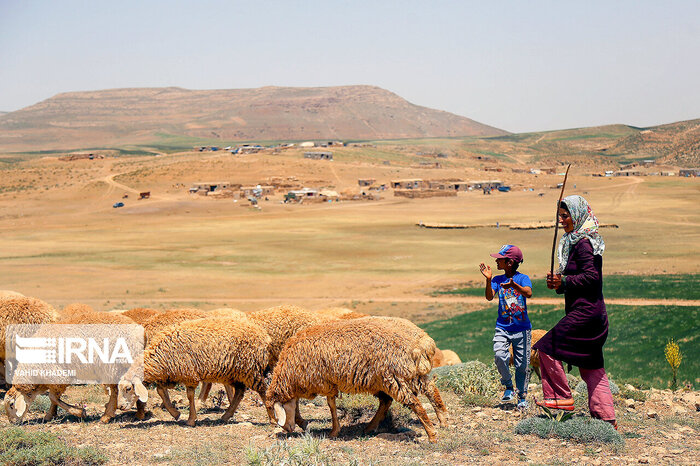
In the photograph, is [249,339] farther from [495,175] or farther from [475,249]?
[495,175]

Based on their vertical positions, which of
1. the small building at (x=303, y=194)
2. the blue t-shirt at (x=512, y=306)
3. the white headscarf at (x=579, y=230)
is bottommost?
the blue t-shirt at (x=512, y=306)

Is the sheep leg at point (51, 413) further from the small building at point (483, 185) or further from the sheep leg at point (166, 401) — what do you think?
the small building at point (483, 185)

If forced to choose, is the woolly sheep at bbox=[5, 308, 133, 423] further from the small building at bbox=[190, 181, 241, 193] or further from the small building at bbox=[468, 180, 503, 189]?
the small building at bbox=[468, 180, 503, 189]

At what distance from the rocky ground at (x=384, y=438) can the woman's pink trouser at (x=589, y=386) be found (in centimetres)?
38

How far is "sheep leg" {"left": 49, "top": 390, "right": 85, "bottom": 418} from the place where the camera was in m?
9.68

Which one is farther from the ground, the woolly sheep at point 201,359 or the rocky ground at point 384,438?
the woolly sheep at point 201,359

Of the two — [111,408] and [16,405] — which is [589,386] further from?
[16,405]

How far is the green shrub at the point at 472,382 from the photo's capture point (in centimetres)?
1053

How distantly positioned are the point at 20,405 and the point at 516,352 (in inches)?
276

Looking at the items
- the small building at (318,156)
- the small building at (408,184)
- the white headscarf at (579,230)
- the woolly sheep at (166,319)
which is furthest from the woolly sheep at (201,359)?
the small building at (318,156)

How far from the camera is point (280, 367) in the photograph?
8.85 meters

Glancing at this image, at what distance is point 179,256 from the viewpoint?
44688mm

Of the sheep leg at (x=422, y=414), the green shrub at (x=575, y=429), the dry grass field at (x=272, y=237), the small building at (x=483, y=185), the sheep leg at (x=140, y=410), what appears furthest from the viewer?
the small building at (x=483, y=185)

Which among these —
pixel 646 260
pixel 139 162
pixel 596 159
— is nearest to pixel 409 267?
pixel 646 260
